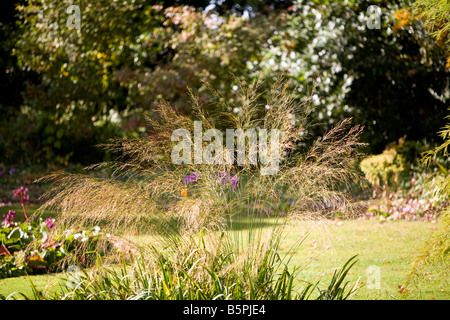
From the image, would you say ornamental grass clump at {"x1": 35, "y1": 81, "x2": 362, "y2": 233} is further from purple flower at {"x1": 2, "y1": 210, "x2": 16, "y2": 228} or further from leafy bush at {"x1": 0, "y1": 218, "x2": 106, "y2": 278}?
purple flower at {"x1": 2, "y1": 210, "x2": 16, "y2": 228}

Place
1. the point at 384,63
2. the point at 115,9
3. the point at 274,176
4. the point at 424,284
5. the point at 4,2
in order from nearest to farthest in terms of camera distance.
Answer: the point at 274,176
the point at 424,284
the point at 384,63
the point at 115,9
the point at 4,2

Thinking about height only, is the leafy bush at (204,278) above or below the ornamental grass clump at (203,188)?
below


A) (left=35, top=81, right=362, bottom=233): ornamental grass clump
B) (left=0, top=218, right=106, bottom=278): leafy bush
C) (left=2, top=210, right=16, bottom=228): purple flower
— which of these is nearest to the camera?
(left=35, top=81, right=362, bottom=233): ornamental grass clump

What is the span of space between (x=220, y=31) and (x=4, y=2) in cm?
636

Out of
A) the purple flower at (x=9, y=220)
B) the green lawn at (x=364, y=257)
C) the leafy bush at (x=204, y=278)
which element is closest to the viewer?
the leafy bush at (x=204, y=278)


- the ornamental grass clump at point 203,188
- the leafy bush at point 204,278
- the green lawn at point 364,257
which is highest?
the ornamental grass clump at point 203,188

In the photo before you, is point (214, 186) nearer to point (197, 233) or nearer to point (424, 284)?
point (197, 233)

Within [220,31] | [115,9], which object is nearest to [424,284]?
[220,31]

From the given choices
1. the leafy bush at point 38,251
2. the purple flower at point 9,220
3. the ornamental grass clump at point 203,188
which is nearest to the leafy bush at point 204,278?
the ornamental grass clump at point 203,188

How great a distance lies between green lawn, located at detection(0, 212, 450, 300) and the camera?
3.07 meters

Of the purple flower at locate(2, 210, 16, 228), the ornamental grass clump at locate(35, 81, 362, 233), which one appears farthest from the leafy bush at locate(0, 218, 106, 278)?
the ornamental grass clump at locate(35, 81, 362, 233)

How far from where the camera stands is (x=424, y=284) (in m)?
3.58

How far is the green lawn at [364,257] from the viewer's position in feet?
10.1

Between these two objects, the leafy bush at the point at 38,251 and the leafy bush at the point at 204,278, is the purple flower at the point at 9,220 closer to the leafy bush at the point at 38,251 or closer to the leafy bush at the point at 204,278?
the leafy bush at the point at 38,251
